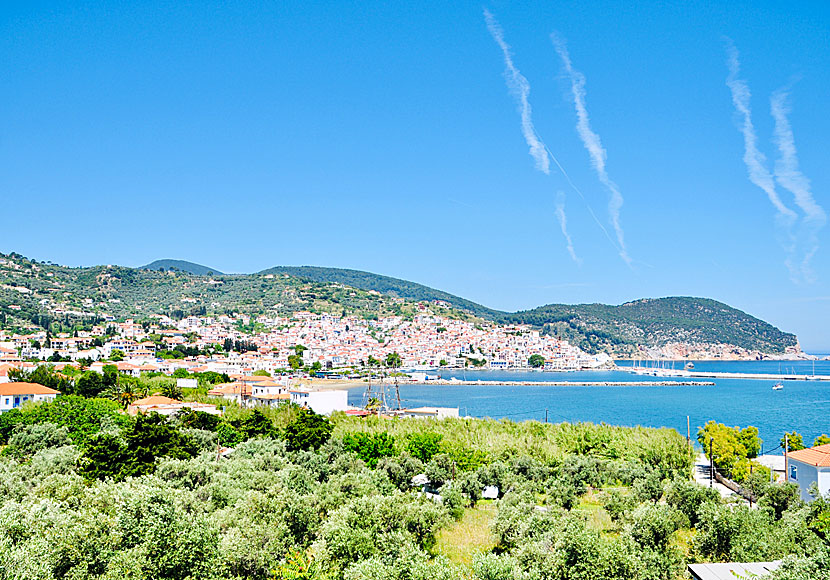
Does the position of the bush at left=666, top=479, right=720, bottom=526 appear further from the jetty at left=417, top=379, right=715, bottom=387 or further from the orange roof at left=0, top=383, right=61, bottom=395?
the jetty at left=417, top=379, right=715, bottom=387

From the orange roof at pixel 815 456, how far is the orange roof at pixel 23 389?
118 ft

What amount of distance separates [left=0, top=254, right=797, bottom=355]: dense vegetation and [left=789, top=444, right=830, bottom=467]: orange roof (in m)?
108

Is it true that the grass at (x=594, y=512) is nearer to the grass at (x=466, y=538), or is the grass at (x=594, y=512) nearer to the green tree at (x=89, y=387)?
the grass at (x=466, y=538)

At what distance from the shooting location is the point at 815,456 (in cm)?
Result: 1862

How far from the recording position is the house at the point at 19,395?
3447 cm

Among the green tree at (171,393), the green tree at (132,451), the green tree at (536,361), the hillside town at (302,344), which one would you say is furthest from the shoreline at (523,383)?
the green tree at (132,451)

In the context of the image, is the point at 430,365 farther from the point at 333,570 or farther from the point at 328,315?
the point at 333,570

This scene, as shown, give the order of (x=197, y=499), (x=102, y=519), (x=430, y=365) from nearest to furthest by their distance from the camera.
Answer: (x=102, y=519)
(x=197, y=499)
(x=430, y=365)

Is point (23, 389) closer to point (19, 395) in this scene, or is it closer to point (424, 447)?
point (19, 395)

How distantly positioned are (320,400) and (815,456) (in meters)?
28.3

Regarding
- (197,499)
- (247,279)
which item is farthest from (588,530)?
(247,279)

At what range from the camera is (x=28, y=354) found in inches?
2795

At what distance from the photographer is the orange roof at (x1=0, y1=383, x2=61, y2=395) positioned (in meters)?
34.8

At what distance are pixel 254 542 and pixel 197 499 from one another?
375 centimetres
